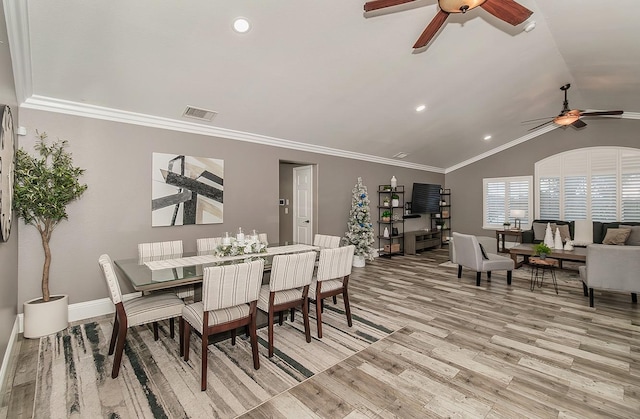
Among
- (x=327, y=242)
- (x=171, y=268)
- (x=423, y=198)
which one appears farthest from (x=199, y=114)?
(x=423, y=198)

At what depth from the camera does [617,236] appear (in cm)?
584

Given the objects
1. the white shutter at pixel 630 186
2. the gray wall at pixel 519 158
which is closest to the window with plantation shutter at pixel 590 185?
the white shutter at pixel 630 186

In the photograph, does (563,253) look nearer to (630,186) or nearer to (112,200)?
(630,186)

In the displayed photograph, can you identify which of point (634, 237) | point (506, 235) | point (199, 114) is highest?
point (199, 114)

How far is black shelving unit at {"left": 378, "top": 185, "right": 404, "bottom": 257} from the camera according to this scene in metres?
7.45

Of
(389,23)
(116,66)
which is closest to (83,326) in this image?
(116,66)

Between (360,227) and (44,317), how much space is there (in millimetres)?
5094

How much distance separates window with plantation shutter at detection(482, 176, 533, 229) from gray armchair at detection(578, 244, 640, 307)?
15.3 ft

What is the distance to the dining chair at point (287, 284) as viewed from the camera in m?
2.67

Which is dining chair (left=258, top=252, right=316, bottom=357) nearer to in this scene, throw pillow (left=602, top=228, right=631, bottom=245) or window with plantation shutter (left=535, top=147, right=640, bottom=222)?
throw pillow (left=602, top=228, right=631, bottom=245)

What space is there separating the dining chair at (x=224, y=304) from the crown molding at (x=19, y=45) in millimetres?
2508

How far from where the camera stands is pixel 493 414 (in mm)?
1952

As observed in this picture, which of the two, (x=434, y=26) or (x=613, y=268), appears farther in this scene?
(x=613, y=268)

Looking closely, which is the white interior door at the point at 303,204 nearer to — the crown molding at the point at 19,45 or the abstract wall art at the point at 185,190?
the abstract wall art at the point at 185,190
